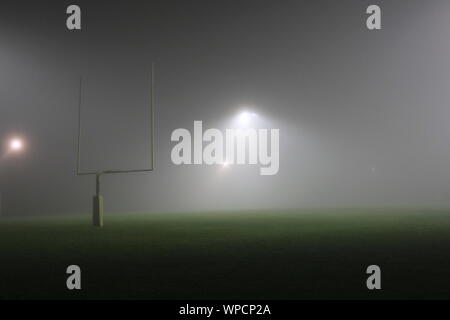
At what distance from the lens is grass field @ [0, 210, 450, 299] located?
500 centimetres

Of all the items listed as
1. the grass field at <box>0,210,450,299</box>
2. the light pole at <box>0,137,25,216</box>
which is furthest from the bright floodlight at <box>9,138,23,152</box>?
the grass field at <box>0,210,450,299</box>

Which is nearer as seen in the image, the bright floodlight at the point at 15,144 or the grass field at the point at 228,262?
the grass field at the point at 228,262

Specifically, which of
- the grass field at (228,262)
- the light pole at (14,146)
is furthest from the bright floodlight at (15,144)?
the grass field at (228,262)

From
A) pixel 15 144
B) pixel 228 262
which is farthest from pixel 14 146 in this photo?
pixel 228 262

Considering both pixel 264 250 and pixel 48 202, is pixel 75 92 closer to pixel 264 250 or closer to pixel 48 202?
pixel 48 202

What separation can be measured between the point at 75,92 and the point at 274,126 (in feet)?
31.7

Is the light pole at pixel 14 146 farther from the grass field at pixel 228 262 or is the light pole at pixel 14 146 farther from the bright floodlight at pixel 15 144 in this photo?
the grass field at pixel 228 262

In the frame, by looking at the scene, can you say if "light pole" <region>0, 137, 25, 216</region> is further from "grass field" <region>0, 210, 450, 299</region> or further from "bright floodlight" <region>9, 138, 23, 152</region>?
"grass field" <region>0, 210, 450, 299</region>

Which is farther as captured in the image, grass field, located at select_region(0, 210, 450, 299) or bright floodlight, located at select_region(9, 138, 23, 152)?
bright floodlight, located at select_region(9, 138, 23, 152)

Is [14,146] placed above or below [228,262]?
above

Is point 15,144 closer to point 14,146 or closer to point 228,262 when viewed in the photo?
point 14,146

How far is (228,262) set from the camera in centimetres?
677

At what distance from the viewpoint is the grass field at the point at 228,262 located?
5004 millimetres
